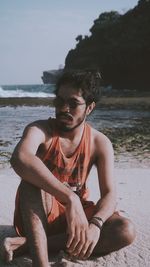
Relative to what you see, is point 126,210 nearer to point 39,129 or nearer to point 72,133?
point 72,133

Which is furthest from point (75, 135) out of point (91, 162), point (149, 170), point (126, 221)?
point (149, 170)

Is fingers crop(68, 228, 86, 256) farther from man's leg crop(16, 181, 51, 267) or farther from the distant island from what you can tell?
the distant island

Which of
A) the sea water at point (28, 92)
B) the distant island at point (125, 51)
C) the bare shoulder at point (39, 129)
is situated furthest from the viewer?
the distant island at point (125, 51)

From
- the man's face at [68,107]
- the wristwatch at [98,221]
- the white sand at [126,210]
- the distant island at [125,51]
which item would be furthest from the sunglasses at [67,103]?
the distant island at [125,51]

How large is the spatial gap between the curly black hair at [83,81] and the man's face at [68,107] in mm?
34

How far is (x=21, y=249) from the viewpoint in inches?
128

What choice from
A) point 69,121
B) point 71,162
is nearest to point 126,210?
point 71,162

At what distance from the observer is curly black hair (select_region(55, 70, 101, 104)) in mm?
3148

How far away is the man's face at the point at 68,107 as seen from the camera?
10.3 ft

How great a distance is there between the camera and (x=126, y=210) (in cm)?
464

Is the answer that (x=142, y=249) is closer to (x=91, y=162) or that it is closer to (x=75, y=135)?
(x=91, y=162)

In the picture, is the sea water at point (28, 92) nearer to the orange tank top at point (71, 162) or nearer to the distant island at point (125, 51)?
the distant island at point (125, 51)

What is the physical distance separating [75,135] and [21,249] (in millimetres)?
919

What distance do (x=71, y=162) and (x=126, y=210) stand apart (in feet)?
5.56
